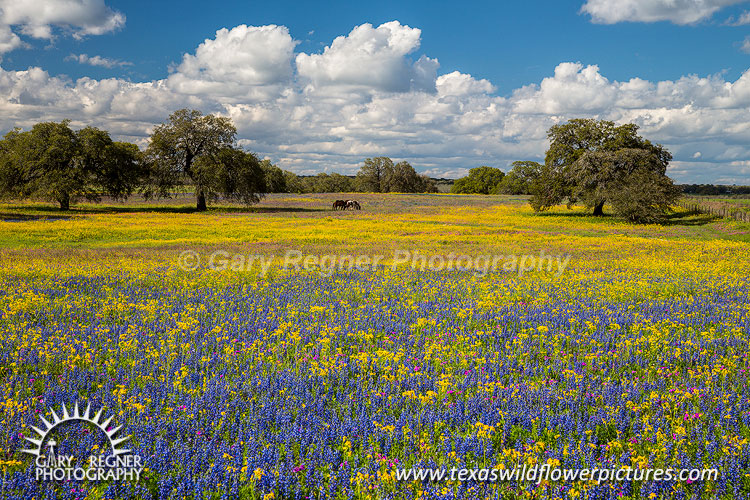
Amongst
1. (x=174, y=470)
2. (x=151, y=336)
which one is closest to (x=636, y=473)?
(x=174, y=470)

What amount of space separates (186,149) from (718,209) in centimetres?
6309

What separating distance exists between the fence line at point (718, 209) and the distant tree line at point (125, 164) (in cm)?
5363

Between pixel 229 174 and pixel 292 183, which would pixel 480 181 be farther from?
pixel 229 174

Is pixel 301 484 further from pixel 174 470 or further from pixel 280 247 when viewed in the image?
pixel 280 247

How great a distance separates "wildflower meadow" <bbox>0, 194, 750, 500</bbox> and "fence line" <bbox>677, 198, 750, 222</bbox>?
1473 inches

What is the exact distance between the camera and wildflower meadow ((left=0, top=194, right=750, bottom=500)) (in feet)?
13.5

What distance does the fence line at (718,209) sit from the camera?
4244 centimetres

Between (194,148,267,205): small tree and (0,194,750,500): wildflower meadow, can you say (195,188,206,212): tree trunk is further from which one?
(0,194,750,500): wildflower meadow

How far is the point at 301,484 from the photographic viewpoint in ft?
13.5

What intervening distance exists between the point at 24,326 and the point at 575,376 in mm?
9414

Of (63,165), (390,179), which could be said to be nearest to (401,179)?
(390,179)

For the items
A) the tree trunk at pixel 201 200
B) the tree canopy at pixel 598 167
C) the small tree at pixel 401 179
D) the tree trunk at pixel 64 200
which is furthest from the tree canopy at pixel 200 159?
the small tree at pixel 401 179

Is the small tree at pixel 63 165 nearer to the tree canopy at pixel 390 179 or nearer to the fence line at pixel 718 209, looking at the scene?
the fence line at pixel 718 209

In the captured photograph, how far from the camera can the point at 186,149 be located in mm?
59281
